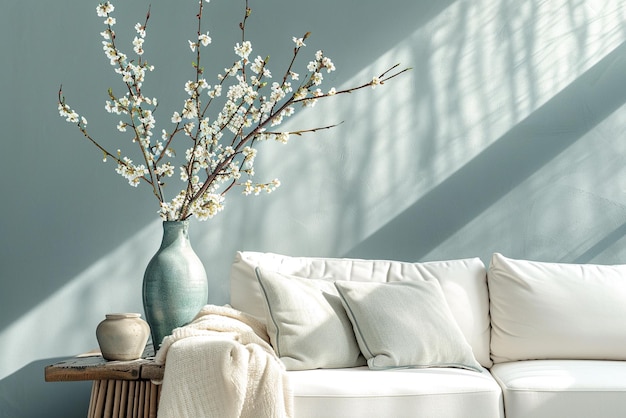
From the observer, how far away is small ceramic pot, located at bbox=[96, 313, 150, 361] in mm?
2312

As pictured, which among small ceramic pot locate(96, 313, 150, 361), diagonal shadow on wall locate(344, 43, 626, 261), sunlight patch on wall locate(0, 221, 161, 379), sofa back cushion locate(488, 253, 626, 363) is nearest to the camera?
small ceramic pot locate(96, 313, 150, 361)

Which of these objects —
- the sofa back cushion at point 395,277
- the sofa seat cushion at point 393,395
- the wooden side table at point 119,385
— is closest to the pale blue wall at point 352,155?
the sofa back cushion at point 395,277

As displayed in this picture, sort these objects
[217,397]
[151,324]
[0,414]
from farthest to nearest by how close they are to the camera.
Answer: [0,414], [151,324], [217,397]

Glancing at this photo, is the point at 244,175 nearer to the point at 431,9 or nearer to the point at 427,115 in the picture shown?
the point at 427,115

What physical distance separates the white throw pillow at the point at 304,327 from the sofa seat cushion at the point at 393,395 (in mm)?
120

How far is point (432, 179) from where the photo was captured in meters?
3.22

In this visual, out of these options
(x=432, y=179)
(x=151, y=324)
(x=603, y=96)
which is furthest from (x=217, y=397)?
(x=603, y=96)

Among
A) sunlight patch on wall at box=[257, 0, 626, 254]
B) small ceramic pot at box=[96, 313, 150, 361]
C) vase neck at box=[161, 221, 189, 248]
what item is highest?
sunlight patch on wall at box=[257, 0, 626, 254]

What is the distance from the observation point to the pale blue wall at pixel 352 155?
3133mm

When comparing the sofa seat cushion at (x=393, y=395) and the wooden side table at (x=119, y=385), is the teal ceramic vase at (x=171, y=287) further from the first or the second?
the sofa seat cushion at (x=393, y=395)

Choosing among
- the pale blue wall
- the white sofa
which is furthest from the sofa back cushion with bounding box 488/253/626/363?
the pale blue wall

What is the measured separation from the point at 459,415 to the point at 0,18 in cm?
257

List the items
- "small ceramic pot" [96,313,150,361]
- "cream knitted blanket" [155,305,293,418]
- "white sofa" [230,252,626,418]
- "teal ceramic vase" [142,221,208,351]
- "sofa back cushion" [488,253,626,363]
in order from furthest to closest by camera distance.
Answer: "sofa back cushion" [488,253,626,363]
"teal ceramic vase" [142,221,208,351]
"small ceramic pot" [96,313,150,361]
"white sofa" [230,252,626,418]
"cream knitted blanket" [155,305,293,418]

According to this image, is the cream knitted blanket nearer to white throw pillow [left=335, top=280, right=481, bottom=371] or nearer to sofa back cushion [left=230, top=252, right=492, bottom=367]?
white throw pillow [left=335, top=280, right=481, bottom=371]
